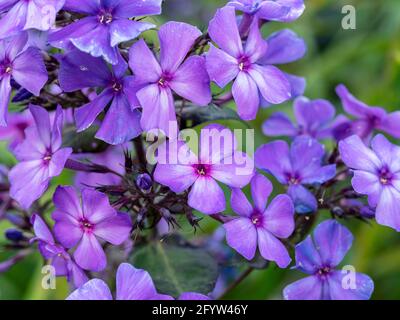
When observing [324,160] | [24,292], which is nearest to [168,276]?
[324,160]

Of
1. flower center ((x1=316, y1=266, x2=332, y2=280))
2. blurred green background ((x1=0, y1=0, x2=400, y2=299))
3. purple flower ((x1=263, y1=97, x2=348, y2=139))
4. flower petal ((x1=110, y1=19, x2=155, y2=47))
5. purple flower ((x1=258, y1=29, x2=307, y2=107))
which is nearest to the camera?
flower petal ((x1=110, y1=19, x2=155, y2=47))

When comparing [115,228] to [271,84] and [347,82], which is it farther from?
[347,82]

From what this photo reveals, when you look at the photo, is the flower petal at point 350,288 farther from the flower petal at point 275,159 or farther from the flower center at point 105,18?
the flower center at point 105,18

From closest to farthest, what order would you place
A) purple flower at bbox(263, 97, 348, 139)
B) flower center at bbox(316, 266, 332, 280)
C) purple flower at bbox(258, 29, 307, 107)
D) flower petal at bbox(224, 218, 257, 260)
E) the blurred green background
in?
1. flower petal at bbox(224, 218, 257, 260)
2. flower center at bbox(316, 266, 332, 280)
3. purple flower at bbox(258, 29, 307, 107)
4. purple flower at bbox(263, 97, 348, 139)
5. the blurred green background

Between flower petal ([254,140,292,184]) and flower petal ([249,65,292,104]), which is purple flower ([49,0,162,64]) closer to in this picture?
flower petal ([249,65,292,104])

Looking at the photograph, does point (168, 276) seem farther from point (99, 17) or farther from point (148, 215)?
point (99, 17)

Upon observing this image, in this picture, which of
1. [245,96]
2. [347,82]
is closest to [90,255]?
[245,96]

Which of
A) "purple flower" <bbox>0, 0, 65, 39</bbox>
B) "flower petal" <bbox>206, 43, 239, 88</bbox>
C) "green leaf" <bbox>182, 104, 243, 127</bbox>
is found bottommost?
"green leaf" <bbox>182, 104, 243, 127</bbox>

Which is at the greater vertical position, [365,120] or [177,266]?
[365,120]

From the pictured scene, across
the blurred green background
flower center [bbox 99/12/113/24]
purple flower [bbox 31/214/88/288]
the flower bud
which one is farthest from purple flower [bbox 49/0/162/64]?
the blurred green background
